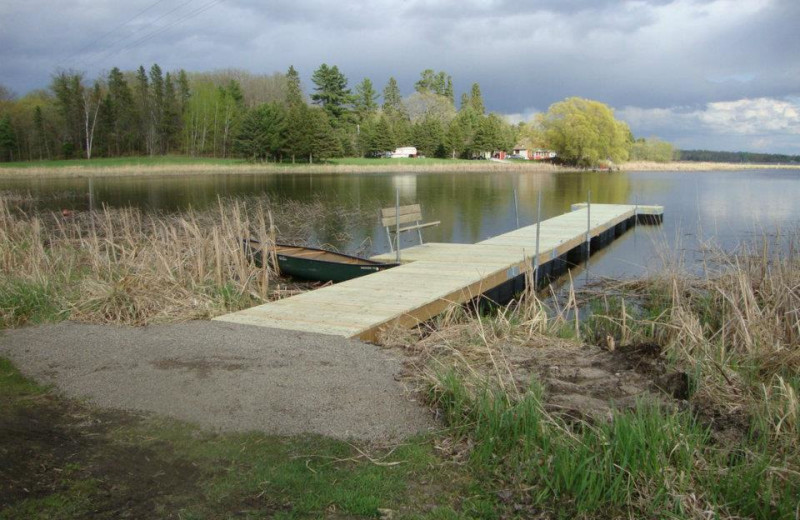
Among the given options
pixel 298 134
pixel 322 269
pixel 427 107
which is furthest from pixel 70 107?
pixel 322 269

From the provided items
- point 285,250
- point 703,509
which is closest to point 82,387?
point 703,509

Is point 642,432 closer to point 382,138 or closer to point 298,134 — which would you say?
point 298,134

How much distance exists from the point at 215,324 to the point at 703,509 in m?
4.69

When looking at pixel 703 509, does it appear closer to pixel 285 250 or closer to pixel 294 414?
pixel 294 414

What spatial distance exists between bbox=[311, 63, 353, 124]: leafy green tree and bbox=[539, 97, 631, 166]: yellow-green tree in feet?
79.3

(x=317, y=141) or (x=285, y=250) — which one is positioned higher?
(x=317, y=141)

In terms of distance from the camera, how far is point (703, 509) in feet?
9.34

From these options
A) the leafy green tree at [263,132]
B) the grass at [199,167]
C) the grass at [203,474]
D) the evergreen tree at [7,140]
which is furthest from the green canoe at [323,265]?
the evergreen tree at [7,140]

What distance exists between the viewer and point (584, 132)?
6725 cm

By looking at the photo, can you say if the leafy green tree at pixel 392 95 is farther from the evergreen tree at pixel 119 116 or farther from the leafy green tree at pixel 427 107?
the evergreen tree at pixel 119 116

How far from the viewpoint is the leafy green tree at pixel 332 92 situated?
73.9m

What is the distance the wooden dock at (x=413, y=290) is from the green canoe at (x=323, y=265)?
54 cm

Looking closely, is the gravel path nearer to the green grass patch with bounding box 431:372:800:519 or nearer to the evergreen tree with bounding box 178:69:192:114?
the green grass patch with bounding box 431:372:800:519

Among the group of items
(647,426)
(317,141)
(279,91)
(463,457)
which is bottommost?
(463,457)
